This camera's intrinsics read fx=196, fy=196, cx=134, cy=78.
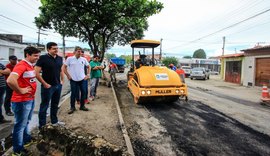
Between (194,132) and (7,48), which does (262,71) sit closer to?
(194,132)

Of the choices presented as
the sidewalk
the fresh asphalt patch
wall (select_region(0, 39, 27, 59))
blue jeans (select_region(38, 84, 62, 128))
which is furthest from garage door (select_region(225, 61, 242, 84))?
wall (select_region(0, 39, 27, 59))

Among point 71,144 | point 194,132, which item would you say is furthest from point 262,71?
point 71,144

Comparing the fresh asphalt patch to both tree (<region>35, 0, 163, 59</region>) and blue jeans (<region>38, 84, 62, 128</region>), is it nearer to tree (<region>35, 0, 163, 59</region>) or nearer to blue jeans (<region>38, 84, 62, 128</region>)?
blue jeans (<region>38, 84, 62, 128</region>)

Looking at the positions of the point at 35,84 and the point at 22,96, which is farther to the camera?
the point at 35,84

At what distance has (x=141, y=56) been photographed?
32.3 feet

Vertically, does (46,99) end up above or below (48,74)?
below

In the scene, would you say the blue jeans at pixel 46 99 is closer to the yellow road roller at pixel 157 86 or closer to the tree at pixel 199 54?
the yellow road roller at pixel 157 86

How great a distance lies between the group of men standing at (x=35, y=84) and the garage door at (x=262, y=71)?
18179mm

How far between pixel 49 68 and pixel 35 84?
88cm

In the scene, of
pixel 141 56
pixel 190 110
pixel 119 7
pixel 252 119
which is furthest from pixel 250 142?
pixel 119 7

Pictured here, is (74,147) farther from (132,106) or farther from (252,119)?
(252,119)

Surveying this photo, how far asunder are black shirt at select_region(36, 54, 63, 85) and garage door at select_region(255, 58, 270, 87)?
63.8 feet

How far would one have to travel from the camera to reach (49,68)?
4473 mm

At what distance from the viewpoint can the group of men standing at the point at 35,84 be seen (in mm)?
3354
